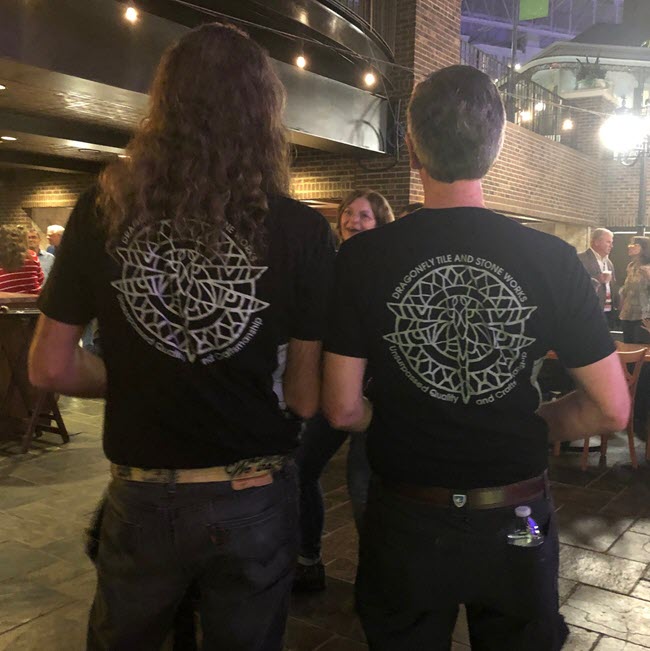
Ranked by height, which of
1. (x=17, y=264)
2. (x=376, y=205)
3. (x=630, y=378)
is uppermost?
(x=376, y=205)

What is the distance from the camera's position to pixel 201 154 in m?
1.30

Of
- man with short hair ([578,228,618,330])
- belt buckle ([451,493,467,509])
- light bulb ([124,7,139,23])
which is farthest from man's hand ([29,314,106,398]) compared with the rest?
man with short hair ([578,228,618,330])

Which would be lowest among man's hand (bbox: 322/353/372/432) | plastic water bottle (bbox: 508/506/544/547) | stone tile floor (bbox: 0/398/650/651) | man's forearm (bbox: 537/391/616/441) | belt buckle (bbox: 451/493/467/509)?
stone tile floor (bbox: 0/398/650/651)

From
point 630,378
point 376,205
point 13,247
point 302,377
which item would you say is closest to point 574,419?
point 302,377

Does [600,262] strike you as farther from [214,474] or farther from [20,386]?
[214,474]

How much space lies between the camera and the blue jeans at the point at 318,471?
2.71m

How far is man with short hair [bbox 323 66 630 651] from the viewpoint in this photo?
1386 mm

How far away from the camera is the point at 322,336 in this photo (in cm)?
144

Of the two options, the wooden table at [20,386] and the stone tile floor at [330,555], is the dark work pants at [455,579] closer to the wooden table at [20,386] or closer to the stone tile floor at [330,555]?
the stone tile floor at [330,555]

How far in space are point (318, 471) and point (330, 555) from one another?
36.8 inches

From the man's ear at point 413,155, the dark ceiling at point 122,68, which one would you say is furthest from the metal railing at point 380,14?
the man's ear at point 413,155

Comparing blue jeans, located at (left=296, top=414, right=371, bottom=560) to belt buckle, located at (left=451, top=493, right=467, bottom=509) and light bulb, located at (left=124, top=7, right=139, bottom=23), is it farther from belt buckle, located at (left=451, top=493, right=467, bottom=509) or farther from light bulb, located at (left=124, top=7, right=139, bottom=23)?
light bulb, located at (left=124, top=7, right=139, bottom=23)

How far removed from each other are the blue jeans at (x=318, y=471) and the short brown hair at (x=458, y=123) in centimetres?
145

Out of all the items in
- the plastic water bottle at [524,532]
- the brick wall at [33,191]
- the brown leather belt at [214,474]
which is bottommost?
the plastic water bottle at [524,532]
